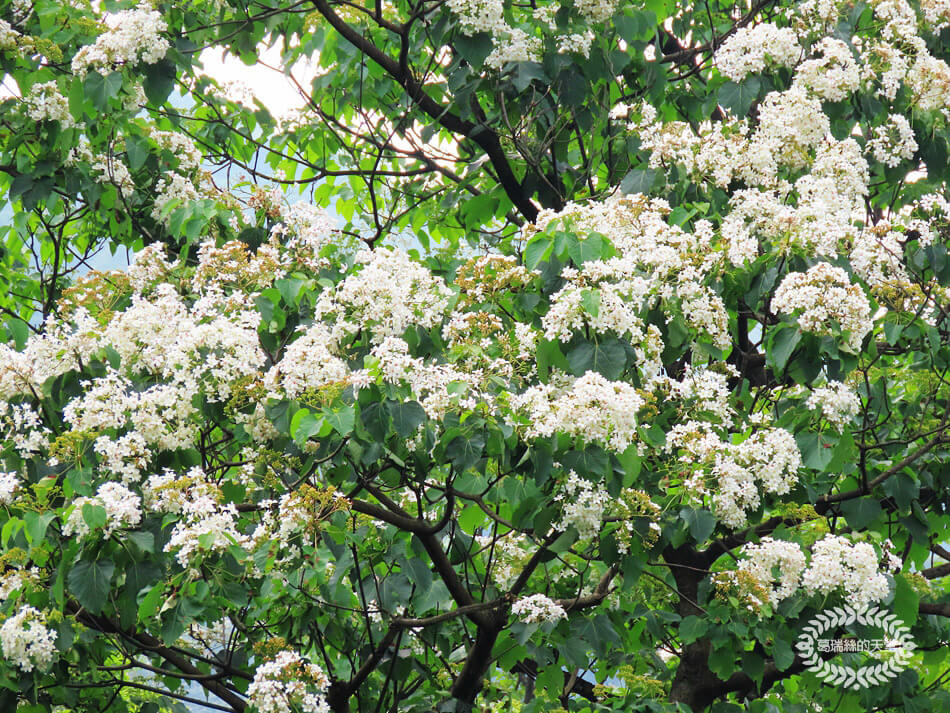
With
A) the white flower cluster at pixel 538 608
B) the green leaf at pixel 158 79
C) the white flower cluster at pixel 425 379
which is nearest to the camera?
the white flower cluster at pixel 425 379

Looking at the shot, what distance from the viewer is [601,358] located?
16.3ft

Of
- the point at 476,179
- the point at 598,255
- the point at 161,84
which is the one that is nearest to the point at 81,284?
the point at 161,84

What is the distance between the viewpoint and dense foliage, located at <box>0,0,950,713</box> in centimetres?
499

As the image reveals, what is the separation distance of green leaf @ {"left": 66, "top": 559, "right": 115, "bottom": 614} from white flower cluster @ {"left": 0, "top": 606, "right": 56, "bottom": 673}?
0.72 feet

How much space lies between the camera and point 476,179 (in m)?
9.12

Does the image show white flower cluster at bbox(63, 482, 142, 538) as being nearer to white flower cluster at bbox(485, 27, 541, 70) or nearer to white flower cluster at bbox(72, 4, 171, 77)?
white flower cluster at bbox(72, 4, 171, 77)

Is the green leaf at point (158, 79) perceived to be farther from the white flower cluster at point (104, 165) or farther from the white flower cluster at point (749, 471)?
the white flower cluster at point (749, 471)

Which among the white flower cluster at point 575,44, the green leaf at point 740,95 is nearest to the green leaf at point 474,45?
→ the white flower cluster at point 575,44

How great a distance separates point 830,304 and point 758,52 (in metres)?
2.52

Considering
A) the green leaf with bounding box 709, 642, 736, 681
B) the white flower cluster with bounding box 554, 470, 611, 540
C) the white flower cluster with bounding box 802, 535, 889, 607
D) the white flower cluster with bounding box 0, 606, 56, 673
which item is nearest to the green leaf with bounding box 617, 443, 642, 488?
the white flower cluster with bounding box 554, 470, 611, 540

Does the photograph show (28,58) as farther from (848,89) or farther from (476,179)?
(848,89)

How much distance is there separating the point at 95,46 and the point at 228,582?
349 cm

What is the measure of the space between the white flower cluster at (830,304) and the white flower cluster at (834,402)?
40cm

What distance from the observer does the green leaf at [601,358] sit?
494cm
